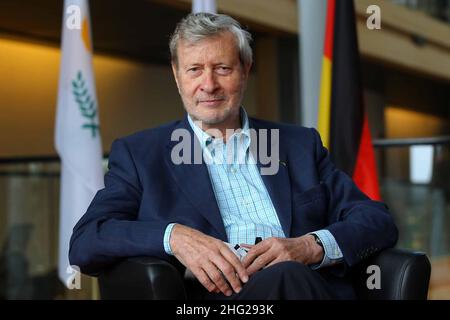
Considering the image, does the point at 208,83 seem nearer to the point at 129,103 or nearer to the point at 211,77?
the point at 211,77

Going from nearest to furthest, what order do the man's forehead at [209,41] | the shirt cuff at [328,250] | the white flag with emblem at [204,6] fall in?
the shirt cuff at [328,250] → the man's forehead at [209,41] → the white flag with emblem at [204,6]

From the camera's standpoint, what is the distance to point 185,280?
2.31 metres

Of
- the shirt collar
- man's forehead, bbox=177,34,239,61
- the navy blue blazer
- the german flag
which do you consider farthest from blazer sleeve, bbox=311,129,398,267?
the german flag

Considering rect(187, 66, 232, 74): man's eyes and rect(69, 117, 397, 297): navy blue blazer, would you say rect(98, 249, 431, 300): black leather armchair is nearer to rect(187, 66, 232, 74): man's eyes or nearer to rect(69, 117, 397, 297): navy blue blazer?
rect(69, 117, 397, 297): navy blue blazer

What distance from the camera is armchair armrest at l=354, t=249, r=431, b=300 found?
230 centimetres

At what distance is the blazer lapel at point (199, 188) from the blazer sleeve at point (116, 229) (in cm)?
13

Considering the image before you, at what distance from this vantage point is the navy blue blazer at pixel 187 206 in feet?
7.41


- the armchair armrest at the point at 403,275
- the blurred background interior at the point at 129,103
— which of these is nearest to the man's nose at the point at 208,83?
the armchair armrest at the point at 403,275

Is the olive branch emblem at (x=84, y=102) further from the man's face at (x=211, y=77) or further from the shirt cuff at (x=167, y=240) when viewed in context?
the shirt cuff at (x=167, y=240)

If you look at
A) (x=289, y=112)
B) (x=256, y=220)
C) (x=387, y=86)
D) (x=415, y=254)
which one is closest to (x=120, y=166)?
(x=256, y=220)

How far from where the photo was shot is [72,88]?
147 inches

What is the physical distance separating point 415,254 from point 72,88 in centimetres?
205
